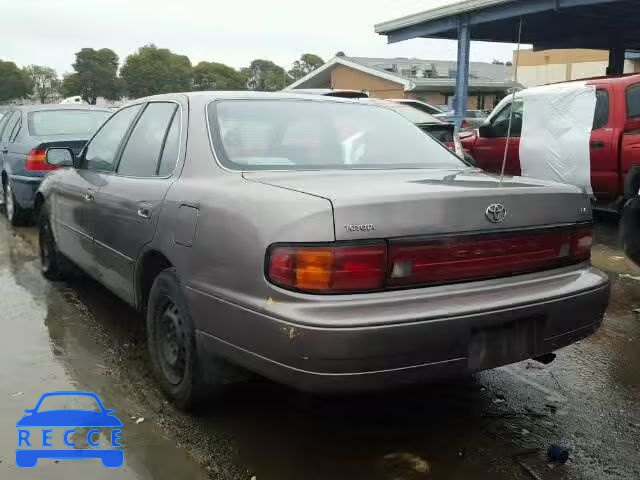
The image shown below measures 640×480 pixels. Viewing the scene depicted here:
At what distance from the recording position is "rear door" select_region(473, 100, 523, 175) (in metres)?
8.69

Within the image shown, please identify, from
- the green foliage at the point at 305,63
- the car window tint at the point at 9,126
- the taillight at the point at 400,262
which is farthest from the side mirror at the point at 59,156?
the green foliage at the point at 305,63

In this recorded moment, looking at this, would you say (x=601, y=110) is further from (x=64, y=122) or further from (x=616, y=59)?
(x=616, y=59)

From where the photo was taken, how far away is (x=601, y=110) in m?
7.58

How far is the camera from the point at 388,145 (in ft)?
11.7

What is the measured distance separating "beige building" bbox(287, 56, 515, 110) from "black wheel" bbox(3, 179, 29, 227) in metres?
24.7

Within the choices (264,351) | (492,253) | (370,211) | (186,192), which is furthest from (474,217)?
(186,192)

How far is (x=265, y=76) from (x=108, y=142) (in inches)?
2088

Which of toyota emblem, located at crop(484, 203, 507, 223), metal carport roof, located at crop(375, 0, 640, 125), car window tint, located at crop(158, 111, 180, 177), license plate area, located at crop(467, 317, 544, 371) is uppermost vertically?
metal carport roof, located at crop(375, 0, 640, 125)

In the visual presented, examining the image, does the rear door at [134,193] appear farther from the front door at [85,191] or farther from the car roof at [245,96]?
the front door at [85,191]

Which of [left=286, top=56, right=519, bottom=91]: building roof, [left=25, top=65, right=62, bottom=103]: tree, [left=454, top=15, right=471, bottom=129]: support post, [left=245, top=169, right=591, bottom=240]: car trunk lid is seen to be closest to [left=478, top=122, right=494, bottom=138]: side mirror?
[left=245, top=169, right=591, bottom=240]: car trunk lid

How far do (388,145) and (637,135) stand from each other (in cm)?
485

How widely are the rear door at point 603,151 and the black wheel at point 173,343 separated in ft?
19.6

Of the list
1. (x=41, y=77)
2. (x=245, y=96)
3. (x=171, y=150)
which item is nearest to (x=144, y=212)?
(x=171, y=150)

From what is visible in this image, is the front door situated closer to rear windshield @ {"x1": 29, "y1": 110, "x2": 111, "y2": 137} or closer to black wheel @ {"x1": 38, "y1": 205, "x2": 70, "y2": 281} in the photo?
black wheel @ {"x1": 38, "y1": 205, "x2": 70, "y2": 281}
